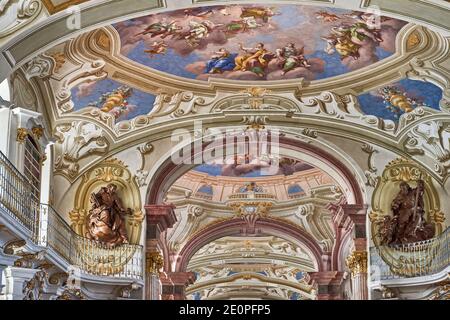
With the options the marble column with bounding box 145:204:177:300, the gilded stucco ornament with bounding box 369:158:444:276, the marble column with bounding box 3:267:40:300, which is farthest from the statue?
the gilded stucco ornament with bounding box 369:158:444:276

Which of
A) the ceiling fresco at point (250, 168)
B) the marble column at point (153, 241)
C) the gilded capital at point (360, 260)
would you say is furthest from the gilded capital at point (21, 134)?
the ceiling fresco at point (250, 168)

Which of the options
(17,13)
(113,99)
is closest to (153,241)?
(113,99)

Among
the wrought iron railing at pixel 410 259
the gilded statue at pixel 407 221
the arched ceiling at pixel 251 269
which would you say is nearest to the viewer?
the wrought iron railing at pixel 410 259

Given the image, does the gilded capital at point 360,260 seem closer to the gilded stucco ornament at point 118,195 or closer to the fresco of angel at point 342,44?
the fresco of angel at point 342,44

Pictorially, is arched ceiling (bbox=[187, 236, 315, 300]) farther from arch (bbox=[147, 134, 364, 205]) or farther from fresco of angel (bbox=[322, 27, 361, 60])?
fresco of angel (bbox=[322, 27, 361, 60])

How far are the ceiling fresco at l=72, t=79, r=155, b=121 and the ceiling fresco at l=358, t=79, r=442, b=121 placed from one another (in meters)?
5.12

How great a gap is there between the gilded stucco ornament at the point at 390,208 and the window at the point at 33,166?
8.22 meters

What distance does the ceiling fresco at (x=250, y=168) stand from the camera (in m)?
30.2

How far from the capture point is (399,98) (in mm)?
20781

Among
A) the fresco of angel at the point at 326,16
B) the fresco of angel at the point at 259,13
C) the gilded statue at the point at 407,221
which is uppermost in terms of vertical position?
the fresco of angel at the point at 259,13

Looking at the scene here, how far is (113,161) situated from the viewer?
2253 cm

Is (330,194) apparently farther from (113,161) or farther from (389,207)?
(113,161)

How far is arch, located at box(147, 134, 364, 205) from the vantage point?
2266cm
